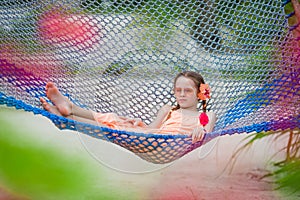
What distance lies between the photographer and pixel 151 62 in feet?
6.31

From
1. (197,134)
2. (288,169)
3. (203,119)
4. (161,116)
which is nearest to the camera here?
(197,134)

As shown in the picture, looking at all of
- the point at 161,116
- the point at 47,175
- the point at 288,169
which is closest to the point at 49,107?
the point at 161,116

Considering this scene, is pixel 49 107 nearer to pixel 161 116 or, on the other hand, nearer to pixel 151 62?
pixel 161 116

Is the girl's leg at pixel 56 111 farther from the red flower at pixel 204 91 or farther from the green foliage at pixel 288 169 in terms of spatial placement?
the green foliage at pixel 288 169

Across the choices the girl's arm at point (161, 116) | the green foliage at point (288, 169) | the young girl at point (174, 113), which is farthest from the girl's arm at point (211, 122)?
the green foliage at point (288, 169)

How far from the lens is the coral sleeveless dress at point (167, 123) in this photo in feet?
5.41

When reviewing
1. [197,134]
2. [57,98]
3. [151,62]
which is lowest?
[197,134]

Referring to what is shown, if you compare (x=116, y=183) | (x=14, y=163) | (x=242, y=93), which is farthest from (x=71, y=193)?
(x=242, y=93)

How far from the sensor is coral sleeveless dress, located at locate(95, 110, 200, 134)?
1.65 meters

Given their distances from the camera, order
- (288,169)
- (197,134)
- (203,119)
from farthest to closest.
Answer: (288,169) → (203,119) → (197,134)

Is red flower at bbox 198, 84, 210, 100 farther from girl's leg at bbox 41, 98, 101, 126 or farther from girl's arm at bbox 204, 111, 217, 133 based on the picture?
girl's leg at bbox 41, 98, 101, 126

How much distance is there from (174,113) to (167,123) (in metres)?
0.03

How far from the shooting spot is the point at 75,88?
1.82 meters

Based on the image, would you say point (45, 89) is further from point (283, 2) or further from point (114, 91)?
point (283, 2)
